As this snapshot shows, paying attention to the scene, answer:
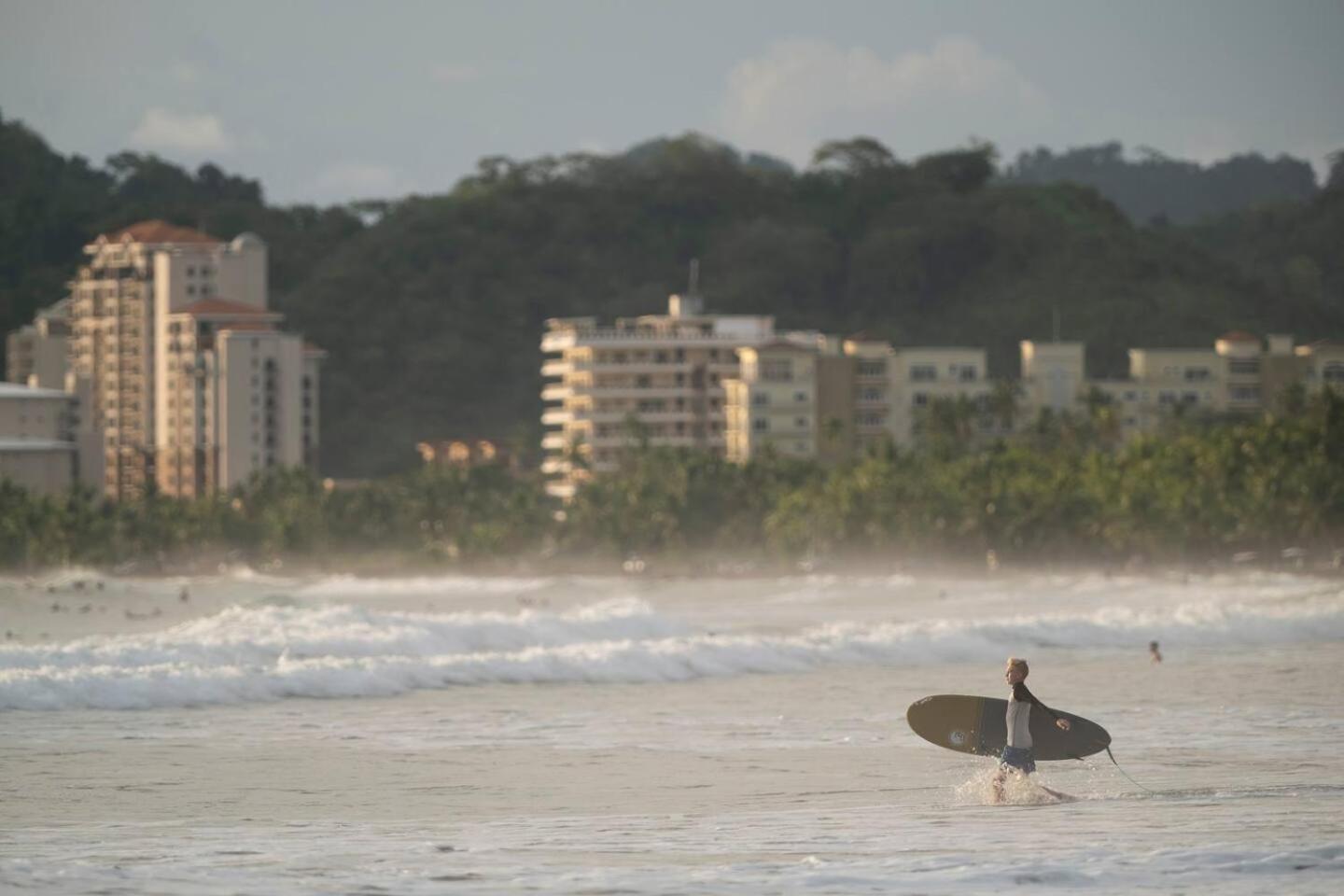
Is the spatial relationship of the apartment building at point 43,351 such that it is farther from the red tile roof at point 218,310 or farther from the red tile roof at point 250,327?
the red tile roof at point 250,327

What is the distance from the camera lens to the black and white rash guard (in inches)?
813

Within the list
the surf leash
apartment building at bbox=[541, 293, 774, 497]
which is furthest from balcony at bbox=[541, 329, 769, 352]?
the surf leash

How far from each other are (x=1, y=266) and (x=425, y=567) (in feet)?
249

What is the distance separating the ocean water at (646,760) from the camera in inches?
682

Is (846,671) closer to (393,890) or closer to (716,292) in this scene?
(393,890)

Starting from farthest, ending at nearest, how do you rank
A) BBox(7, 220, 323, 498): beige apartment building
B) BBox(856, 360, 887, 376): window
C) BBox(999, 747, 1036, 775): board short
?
BBox(7, 220, 323, 498): beige apartment building < BBox(856, 360, 887, 376): window < BBox(999, 747, 1036, 775): board short

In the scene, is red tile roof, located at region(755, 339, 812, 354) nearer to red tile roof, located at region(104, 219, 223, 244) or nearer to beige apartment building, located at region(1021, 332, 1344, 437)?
beige apartment building, located at region(1021, 332, 1344, 437)

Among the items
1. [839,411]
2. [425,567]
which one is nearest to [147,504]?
[425,567]

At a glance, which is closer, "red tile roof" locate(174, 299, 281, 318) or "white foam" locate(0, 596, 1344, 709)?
"white foam" locate(0, 596, 1344, 709)

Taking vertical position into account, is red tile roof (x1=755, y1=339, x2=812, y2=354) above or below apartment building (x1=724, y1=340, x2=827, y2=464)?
above

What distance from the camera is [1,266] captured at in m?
167

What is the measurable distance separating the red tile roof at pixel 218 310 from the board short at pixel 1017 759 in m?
113

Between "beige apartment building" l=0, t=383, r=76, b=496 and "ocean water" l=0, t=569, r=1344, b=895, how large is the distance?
7609cm

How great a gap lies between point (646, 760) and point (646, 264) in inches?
5831
